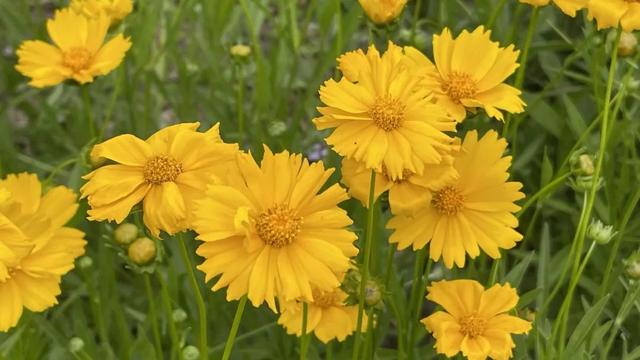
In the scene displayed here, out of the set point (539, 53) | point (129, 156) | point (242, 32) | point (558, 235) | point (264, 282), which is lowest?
point (264, 282)

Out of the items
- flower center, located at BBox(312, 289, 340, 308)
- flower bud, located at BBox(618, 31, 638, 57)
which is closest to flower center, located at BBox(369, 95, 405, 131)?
flower center, located at BBox(312, 289, 340, 308)

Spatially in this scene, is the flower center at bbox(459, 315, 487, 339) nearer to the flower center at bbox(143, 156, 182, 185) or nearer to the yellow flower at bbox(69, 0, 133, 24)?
the flower center at bbox(143, 156, 182, 185)

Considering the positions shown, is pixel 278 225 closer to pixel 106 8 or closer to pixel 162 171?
pixel 162 171

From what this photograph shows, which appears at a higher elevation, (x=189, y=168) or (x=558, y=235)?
(x=558, y=235)

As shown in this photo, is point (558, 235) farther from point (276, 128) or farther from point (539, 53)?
point (276, 128)

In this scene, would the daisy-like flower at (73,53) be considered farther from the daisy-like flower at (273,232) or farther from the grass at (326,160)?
the daisy-like flower at (273,232)

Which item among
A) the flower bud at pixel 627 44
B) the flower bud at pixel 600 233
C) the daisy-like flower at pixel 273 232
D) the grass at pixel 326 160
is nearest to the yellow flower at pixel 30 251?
the grass at pixel 326 160

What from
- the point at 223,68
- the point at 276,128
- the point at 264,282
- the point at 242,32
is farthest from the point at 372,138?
the point at 242,32

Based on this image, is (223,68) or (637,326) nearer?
(637,326)
